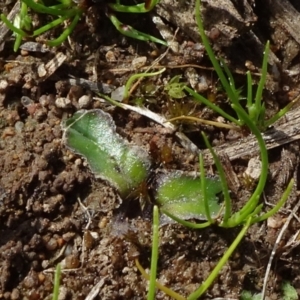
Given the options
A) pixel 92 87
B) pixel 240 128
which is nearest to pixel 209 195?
pixel 240 128

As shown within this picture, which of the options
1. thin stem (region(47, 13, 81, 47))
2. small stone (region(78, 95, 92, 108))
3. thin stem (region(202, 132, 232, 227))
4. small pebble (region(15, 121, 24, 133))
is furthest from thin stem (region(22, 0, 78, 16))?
thin stem (region(202, 132, 232, 227))

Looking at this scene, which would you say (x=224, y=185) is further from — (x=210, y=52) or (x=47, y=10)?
(x=47, y=10)

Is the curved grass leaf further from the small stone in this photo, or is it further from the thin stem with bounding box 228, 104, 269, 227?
the thin stem with bounding box 228, 104, 269, 227

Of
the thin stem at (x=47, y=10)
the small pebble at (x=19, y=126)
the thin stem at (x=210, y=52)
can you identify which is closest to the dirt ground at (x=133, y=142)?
the small pebble at (x=19, y=126)

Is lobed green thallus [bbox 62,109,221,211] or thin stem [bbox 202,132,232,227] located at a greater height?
thin stem [bbox 202,132,232,227]

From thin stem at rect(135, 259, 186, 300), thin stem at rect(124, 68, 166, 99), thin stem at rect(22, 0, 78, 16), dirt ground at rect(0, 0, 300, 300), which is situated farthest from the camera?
thin stem at rect(124, 68, 166, 99)

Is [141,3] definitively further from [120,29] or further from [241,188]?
[241,188]
